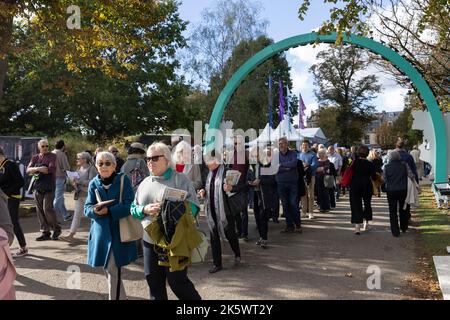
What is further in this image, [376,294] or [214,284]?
[214,284]

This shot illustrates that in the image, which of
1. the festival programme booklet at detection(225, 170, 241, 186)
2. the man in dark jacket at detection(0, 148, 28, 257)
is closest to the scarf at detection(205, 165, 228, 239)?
the festival programme booklet at detection(225, 170, 241, 186)

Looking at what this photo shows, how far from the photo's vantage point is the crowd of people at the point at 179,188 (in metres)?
4.10

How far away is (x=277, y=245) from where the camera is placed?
322 inches

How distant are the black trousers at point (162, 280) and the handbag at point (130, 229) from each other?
1.25 ft

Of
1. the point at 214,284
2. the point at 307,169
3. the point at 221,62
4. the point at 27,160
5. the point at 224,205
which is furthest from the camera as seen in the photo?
the point at 221,62

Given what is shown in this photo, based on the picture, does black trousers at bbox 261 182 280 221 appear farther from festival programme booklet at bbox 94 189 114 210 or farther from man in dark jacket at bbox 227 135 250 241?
festival programme booklet at bbox 94 189 114 210

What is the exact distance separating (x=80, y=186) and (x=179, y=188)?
5.05 meters

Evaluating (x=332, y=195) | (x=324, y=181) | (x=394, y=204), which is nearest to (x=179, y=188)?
(x=394, y=204)

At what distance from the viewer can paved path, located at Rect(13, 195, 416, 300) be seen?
5418mm

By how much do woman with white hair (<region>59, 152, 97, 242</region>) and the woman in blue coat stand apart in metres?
4.27

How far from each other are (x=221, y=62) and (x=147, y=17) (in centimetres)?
2480

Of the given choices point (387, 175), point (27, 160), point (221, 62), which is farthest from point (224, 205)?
point (221, 62)
